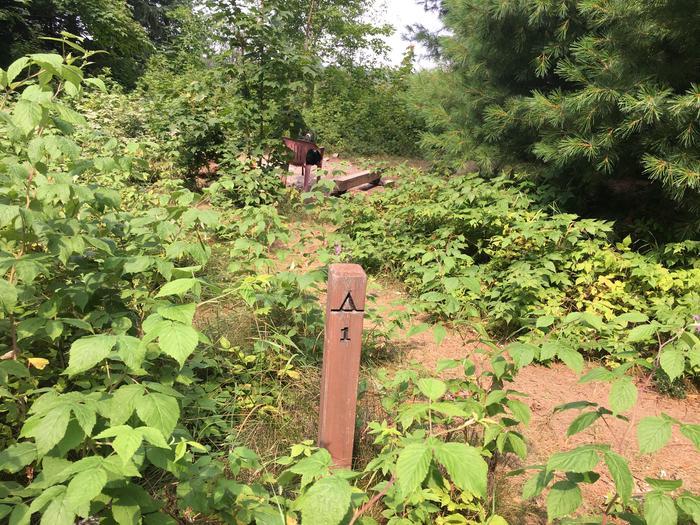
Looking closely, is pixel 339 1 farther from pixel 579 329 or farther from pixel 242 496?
pixel 242 496

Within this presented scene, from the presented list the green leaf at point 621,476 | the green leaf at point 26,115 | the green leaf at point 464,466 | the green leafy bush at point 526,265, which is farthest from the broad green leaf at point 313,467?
the green leafy bush at point 526,265

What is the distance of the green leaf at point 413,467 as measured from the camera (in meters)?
1.03

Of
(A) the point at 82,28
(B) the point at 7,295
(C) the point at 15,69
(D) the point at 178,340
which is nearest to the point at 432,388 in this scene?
(D) the point at 178,340

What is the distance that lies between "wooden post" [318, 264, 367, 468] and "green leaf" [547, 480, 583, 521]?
2.68ft

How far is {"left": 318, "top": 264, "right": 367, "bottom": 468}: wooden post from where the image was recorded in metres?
1.80

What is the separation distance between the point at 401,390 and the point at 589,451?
3.93ft

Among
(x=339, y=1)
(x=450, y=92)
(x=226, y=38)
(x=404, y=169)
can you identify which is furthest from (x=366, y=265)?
(x=339, y=1)

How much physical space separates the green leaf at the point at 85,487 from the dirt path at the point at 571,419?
134cm

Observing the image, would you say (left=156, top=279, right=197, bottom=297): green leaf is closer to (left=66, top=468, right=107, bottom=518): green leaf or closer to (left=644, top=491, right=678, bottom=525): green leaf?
(left=66, top=468, right=107, bottom=518): green leaf

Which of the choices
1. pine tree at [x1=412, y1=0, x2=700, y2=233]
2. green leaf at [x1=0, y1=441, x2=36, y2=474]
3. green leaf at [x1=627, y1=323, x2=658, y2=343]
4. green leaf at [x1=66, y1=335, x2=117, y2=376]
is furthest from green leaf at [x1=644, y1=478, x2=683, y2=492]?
pine tree at [x1=412, y1=0, x2=700, y2=233]

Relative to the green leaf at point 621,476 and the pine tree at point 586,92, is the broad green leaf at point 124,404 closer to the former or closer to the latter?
the green leaf at point 621,476

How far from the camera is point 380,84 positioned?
15.2 metres

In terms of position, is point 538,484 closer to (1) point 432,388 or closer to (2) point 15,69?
(1) point 432,388

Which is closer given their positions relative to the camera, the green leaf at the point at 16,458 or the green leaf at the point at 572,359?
the green leaf at the point at 16,458
